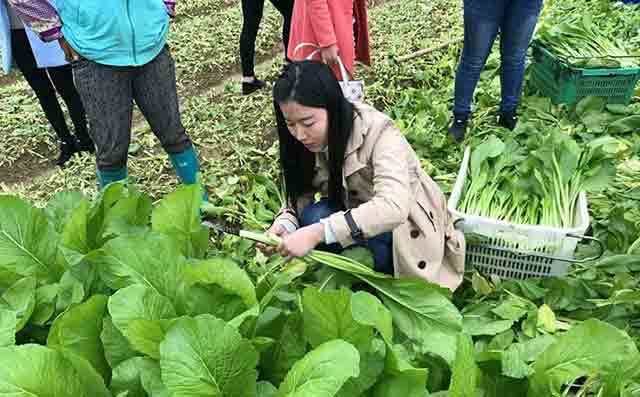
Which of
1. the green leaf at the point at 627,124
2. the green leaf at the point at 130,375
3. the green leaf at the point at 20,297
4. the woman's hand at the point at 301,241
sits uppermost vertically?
the green leaf at the point at 20,297

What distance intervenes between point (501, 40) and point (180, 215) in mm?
2429

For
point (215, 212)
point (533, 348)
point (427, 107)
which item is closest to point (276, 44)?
point (427, 107)

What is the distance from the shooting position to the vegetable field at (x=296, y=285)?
1024 millimetres

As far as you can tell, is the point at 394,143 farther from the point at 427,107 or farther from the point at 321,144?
the point at 427,107

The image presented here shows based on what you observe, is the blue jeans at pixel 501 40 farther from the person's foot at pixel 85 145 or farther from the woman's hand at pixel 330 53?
the person's foot at pixel 85 145

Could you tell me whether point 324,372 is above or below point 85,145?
above

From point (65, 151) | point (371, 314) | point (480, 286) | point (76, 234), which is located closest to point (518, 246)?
point (480, 286)

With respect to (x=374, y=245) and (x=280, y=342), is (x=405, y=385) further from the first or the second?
(x=374, y=245)

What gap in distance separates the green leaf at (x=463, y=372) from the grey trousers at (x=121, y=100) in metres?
1.88

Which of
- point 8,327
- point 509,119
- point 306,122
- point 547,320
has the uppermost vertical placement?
point 306,122

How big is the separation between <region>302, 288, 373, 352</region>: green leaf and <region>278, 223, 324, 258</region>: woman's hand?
58 centimetres

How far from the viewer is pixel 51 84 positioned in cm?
343

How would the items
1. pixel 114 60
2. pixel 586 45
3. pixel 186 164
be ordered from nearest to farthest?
pixel 114 60 < pixel 186 164 < pixel 586 45

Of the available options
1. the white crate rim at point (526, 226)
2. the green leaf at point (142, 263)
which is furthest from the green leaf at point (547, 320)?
the green leaf at point (142, 263)
